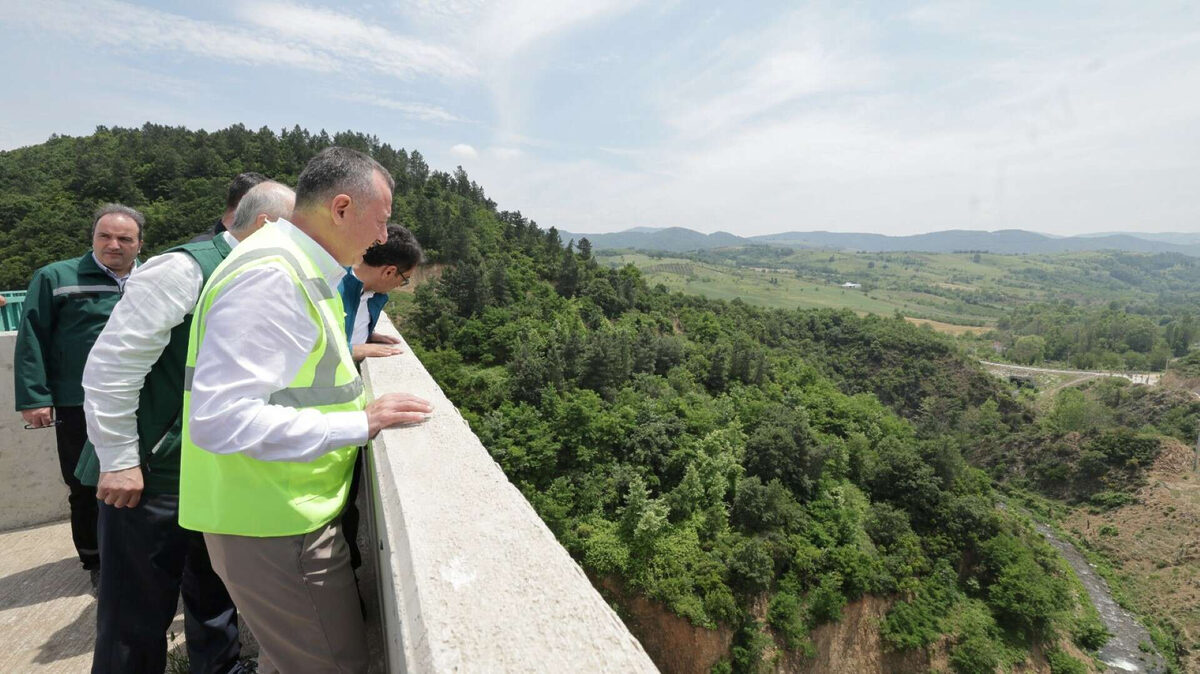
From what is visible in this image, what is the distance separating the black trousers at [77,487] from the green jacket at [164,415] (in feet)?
5.97

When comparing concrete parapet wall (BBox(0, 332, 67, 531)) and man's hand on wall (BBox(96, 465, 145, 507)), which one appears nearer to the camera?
man's hand on wall (BBox(96, 465, 145, 507))

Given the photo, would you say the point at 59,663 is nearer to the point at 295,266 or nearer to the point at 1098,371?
the point at 295,266

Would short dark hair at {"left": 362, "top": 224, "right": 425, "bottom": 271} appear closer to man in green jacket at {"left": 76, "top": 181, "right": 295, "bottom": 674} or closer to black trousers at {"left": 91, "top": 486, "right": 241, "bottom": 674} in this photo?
man in green jacket at {"left": 76, "top": 181, "right": 295, "bottom": 674}

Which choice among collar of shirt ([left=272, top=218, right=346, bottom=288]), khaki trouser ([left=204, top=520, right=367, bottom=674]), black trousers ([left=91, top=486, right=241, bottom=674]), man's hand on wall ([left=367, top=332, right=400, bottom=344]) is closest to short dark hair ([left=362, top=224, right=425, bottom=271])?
man's hand on wall ([left=367, top=332, right=400, bottom=344])

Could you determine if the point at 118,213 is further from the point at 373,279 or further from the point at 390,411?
the point at 390,411

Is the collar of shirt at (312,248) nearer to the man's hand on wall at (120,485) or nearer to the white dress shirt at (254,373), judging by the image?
the white dress shirt at (254,373)

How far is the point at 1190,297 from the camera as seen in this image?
196500 millimetres

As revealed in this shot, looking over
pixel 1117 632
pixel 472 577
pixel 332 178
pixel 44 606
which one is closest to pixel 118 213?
pixel 332 178

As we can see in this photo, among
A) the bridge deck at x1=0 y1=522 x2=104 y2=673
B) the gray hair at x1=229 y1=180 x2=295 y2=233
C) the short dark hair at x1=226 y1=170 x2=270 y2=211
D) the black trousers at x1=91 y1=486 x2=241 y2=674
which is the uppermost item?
the short dark hair at x1=226 y1=170 x2=270 y2=211

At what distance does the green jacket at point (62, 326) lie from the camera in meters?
3.21

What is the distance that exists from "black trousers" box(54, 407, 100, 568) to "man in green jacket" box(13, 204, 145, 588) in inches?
1.4

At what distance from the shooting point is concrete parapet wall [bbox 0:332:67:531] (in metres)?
4.83

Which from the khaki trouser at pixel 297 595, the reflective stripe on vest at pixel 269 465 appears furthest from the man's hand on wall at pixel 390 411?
the khaki trouser at pixel 297 595

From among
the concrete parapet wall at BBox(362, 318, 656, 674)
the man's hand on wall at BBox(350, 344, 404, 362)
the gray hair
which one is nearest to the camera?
the concrete parapet wall at BBox(362, 318, 656, 674)
